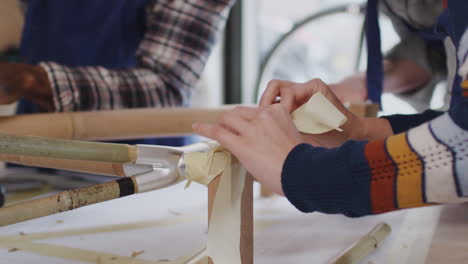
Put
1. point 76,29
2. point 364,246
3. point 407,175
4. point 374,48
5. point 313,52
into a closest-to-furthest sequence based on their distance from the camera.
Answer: point 407,175
point 364,246
point 374,48
point 76,29
point 313,52

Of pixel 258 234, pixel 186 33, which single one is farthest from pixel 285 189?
pixel 186 33

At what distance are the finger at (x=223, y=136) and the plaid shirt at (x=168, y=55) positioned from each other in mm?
565

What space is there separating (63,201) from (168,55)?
698 millimetres

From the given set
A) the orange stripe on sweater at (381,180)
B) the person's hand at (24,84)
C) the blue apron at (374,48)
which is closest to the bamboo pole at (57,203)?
the orange stripe on sweater at (381,180)

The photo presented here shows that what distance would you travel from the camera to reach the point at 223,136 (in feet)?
1.27

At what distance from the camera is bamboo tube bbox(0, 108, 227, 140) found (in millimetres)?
583

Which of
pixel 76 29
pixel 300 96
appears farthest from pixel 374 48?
pixel 76 29

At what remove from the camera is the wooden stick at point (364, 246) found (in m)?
0.48

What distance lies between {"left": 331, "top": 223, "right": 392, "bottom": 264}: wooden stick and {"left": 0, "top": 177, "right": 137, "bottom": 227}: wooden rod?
23 centimetres

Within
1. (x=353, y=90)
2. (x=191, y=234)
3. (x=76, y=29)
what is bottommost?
(x=191, y=234)

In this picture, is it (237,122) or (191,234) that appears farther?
(191,234)

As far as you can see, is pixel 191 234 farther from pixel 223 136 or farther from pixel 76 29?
pixel 76 29

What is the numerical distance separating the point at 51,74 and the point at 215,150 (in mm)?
522

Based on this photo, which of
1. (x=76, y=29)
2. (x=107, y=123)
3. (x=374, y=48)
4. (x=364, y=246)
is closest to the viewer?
(x=364, y=246)
